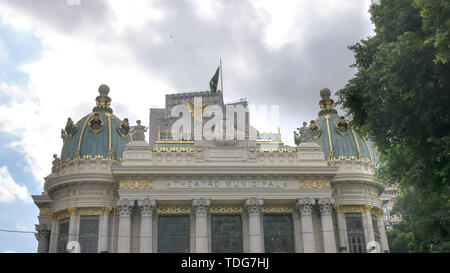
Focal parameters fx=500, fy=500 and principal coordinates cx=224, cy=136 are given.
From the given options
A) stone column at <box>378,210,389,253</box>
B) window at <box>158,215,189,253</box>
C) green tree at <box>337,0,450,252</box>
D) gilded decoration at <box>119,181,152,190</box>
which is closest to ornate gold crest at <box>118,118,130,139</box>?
gilded decoration at <box>119,181,152,190</box>

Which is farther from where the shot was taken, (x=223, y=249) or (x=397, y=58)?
(x=223, y=249)

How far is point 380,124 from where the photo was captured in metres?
25.0

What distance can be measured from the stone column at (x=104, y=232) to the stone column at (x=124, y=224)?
5.85 ft

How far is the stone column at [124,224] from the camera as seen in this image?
3950 cm

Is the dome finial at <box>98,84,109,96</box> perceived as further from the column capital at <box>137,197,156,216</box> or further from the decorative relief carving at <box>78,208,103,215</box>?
the column capital at <box>137,197,156,216</box>

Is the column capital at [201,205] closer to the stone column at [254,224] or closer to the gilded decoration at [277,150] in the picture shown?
the stone column at [254,224]

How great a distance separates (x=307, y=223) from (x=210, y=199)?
8242 millimetres

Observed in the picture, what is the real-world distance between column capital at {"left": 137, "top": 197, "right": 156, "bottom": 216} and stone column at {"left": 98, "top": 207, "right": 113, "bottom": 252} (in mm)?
3324

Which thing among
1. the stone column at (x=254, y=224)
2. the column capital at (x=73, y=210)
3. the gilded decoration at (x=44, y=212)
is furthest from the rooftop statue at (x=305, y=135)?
the gilded decoration at (x=44, y=212)

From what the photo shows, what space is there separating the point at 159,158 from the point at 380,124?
2271cm
